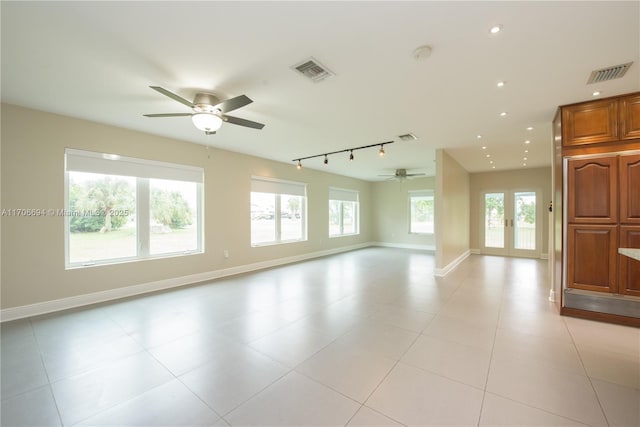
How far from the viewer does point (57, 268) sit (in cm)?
361

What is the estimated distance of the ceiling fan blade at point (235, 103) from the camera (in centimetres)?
248

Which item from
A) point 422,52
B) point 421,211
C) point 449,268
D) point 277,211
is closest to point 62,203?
point 277,211

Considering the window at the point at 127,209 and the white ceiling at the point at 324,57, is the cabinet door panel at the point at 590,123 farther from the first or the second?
the window at the point at 127,209

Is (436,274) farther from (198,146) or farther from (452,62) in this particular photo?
(198,146)

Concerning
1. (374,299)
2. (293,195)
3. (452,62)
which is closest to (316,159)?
(293,195)

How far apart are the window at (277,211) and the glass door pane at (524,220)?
660cm

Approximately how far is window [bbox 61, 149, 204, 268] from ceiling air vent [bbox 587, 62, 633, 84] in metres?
5.88

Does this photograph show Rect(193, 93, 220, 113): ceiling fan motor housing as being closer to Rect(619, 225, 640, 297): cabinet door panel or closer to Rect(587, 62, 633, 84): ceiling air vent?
Rect(587, 62, 633, 84): ceiling air vent

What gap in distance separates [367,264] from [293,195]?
2.84m

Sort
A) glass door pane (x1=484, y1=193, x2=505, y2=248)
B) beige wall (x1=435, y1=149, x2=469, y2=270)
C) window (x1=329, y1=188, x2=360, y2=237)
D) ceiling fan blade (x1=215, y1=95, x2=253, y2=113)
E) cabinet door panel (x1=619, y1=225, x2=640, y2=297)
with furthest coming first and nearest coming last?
1. window (x1=329, y1=188, x2=360, y2=237)
2. glass door pane (x1=484, y1=193, x2=505, y2=248)
3. beige wall (x1=435, y1=149, x2=469, y2=270)
4. cabinet door panel (x1=619, y1=225, x2=640, y2=297)
5. ceiling fan blade (x1=215, y1=95, x2=253, y2=113)

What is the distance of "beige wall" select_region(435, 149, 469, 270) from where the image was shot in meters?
5.55

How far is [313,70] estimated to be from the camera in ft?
8.16

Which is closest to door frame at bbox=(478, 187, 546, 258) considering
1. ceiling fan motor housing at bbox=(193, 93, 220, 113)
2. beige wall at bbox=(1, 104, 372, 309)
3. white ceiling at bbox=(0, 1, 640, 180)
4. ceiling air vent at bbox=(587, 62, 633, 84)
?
white ceiling at bbox=(0, 1, 640, 180)

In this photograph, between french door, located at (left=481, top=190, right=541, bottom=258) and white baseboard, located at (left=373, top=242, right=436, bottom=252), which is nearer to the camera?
french door, located at (left=481, top=190, right=541, bottom=258)
